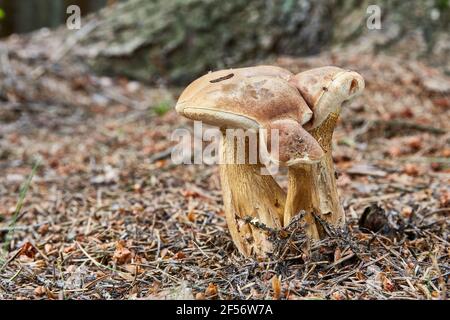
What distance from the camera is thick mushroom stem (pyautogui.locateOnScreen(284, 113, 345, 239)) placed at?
2.04 meters

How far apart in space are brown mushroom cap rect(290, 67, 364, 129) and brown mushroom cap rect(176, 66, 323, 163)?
45 mm

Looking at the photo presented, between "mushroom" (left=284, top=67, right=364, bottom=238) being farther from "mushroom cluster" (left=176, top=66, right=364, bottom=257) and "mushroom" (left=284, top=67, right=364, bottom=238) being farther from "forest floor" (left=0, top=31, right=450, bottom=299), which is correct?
"forest floor" (left=0, top=31, right=450, bottom=299)

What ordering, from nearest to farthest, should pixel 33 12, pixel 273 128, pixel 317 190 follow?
1. pixel 273 128
2. pixel 317 190
3. pixel 33 12

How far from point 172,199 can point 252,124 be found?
1440mm

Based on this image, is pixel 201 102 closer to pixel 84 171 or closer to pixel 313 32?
pixel 84 171

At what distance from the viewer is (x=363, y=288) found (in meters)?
1.93

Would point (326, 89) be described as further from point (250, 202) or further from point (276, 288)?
point (276, 288)

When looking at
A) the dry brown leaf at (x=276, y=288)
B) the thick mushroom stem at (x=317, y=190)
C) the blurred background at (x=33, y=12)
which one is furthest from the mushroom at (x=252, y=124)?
the blurred background at (x=33, y=12)

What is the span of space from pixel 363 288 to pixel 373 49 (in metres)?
4.38

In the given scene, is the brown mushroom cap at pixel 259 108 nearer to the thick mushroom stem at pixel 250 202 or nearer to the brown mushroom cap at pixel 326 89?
the brown mushroom cap at pixel 326 89

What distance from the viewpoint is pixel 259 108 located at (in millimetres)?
1790

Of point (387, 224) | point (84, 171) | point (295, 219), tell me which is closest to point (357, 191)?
point (387, 224)

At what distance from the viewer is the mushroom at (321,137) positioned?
1.88 meters

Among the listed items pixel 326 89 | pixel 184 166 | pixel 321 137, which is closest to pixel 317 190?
pixel 321 137
